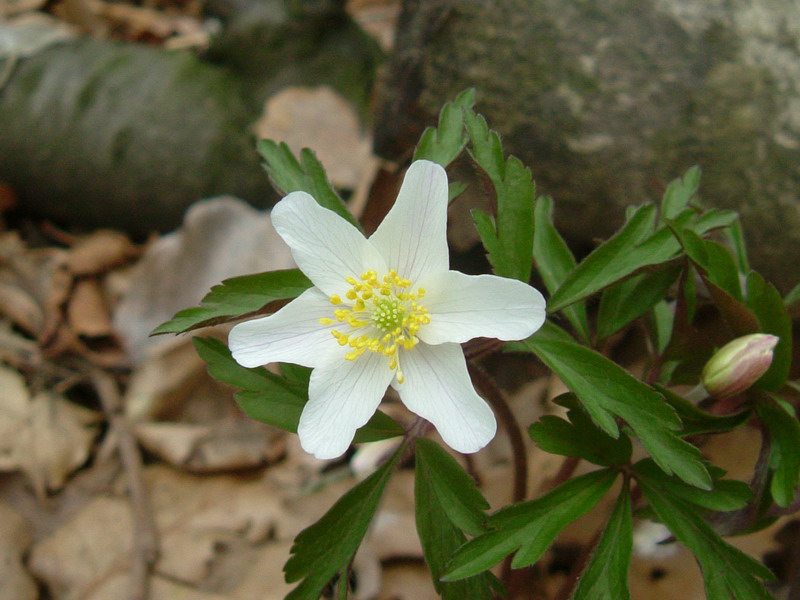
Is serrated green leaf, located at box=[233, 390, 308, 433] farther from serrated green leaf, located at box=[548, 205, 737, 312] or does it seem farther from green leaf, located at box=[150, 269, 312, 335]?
serrated green leaf, located at box=[548, 205, 737, 312]

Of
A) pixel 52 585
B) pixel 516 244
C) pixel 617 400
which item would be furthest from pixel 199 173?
pixel 617 400

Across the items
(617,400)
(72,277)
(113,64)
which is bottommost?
(72,277)

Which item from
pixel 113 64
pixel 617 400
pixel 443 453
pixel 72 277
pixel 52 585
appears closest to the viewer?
pixel 617 400

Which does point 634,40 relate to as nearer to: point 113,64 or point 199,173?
point 199,173

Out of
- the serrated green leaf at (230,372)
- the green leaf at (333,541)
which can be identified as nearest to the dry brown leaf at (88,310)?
the serrated green leaf at (230,372)

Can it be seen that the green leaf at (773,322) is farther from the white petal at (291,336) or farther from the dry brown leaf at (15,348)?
the dry brown leaf at (15,348)

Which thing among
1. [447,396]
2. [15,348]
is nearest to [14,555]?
[15,348]

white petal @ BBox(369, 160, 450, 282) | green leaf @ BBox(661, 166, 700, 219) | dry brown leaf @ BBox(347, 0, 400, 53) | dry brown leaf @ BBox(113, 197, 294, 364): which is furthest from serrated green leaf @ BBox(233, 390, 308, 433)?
dry brown leaf @ BBox(347, 0, 400, 53)
